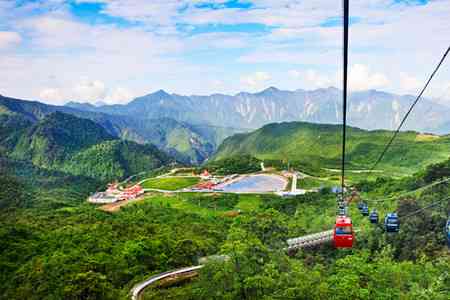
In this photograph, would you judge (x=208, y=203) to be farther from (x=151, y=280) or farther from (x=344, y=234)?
(x=344, y=234)

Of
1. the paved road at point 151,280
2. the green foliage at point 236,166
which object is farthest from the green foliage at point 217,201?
the paved road at point 151,280

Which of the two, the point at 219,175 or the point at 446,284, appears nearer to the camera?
the point at 446,284

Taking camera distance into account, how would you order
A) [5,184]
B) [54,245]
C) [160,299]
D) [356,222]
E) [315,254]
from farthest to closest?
[5,184]
[356,222]
[315,254]
[54,245]
[160,299]

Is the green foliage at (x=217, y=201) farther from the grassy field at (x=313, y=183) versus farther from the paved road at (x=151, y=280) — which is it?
the paved road at (x=151, y=280)

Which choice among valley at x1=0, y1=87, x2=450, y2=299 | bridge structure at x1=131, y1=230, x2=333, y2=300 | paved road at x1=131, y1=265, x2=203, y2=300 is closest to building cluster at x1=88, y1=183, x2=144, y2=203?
valley at x1=0, y1=87, x2=450, y2=299

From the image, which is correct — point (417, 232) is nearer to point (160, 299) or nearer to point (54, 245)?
point (160, 299)

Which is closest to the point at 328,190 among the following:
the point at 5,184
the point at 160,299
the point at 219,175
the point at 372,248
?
the point at 372,248

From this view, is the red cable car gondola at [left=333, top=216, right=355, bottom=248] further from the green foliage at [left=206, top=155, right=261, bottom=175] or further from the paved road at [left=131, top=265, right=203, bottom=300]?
the green foliage at [left=206, top=155, right=261, bottom=175]
